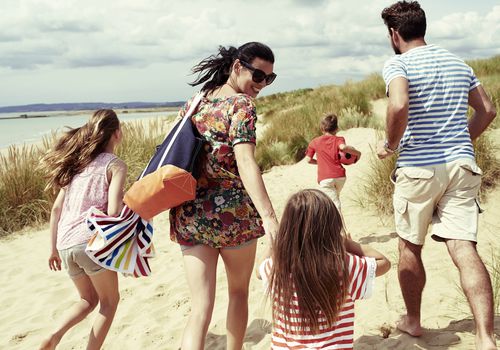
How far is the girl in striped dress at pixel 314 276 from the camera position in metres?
2.03

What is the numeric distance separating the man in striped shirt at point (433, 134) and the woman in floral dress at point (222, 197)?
0.77m

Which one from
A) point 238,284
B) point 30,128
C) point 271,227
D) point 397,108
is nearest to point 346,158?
point 397,108

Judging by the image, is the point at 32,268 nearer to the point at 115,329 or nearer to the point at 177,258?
the point at 177,258

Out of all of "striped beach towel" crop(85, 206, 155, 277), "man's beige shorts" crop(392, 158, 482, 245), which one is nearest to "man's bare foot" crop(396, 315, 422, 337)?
"man's beige shorts" crop(392, 158, 482, 245)

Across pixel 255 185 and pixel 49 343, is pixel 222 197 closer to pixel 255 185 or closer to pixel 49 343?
pixel 255 185

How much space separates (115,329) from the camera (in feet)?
13.5

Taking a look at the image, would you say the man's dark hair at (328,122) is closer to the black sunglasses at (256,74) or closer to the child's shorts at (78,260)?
the black sunglasses at (256,74)

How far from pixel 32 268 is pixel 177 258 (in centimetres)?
170

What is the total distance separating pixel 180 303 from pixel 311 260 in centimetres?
267

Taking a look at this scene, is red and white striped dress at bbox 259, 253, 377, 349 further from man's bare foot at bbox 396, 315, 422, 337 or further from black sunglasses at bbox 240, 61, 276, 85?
man's bare foot at bbox 396, 315, 422, 337

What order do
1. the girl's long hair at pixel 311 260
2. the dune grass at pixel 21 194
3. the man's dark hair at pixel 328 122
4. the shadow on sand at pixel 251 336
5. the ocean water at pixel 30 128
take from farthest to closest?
the ocean water at pixel 30 128, the dune grass at pixel 21 194, the man's dark hair at pixel 328 122, the shadow on sand at pixel 251 336, the girl's long hair at pixel 311 260

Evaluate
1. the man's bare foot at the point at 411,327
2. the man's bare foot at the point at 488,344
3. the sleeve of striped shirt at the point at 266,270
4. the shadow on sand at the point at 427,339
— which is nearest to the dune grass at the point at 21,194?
the shadow on sand at the point at 427,339

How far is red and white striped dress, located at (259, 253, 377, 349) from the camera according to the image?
2.09 m

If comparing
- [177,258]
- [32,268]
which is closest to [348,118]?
[177,258]
